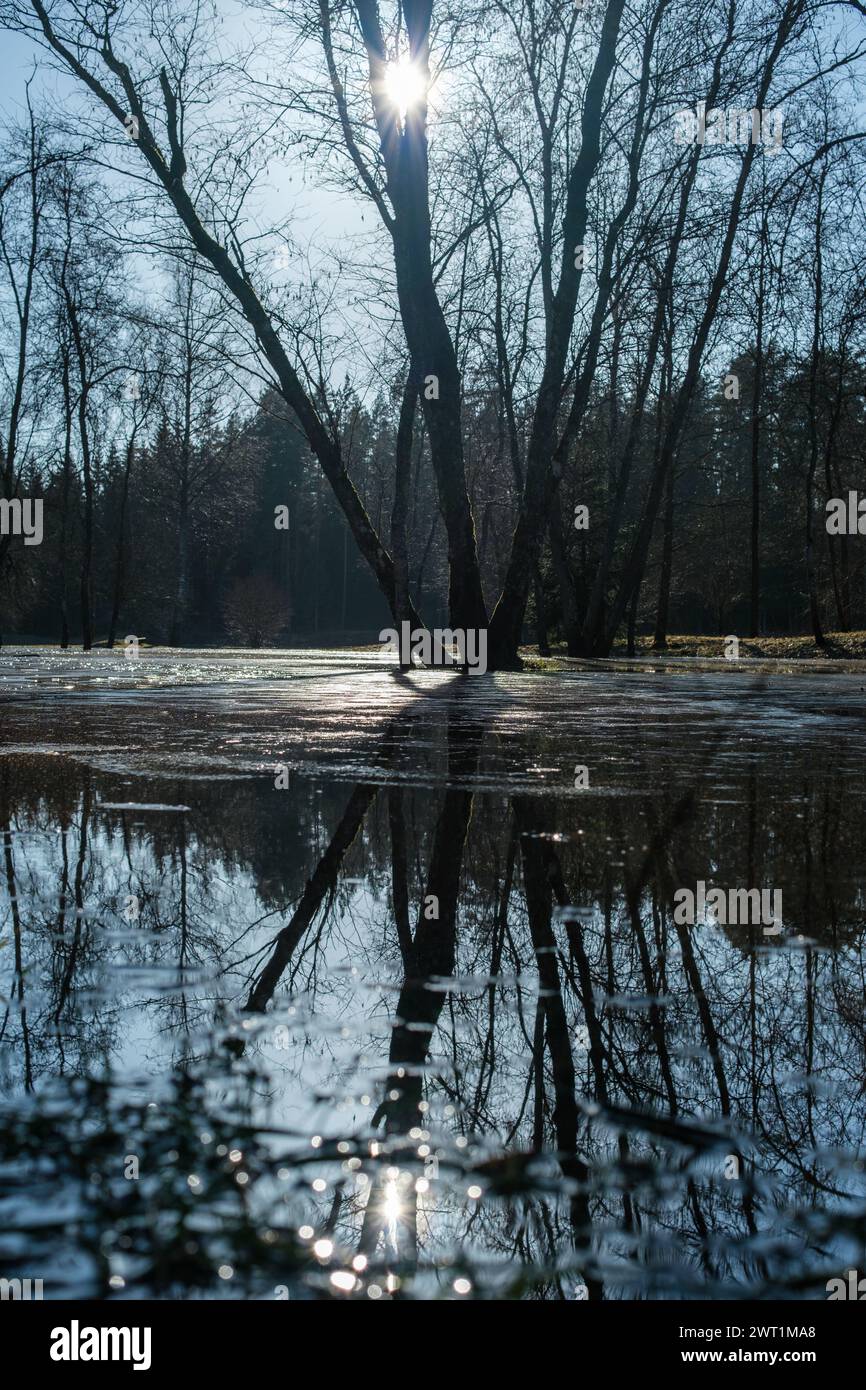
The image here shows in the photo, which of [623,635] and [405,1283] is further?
[623,635]

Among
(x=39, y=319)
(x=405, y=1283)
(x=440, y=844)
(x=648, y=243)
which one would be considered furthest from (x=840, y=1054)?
(x=39, y=319)

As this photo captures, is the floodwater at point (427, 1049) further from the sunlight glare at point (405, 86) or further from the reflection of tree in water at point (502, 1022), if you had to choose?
the sunlight glare at point (405, 86)

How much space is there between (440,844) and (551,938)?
2.75 feet

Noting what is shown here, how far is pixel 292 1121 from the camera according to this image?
1.09m

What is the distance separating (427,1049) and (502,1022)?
0.12 m

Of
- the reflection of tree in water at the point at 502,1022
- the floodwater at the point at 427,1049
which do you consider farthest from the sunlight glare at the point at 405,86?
the reflection of tree in water at the point at 502,1022

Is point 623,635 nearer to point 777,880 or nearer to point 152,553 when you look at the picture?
point 152,553

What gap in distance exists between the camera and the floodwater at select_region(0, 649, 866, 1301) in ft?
3.01

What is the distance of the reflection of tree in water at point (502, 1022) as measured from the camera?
0.95m

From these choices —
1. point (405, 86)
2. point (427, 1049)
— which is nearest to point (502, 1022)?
point (427, 1049)

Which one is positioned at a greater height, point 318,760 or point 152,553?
point 152,553

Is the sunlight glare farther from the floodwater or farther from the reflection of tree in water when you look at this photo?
the reflection of tree in water

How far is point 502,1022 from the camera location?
4.58ft

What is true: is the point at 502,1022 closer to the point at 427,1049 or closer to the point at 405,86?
the point at 427,1049
